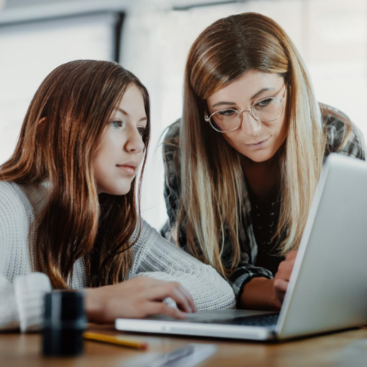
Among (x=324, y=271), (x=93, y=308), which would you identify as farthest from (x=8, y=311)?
(x=324, y=271)

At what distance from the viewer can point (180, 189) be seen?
2027mm

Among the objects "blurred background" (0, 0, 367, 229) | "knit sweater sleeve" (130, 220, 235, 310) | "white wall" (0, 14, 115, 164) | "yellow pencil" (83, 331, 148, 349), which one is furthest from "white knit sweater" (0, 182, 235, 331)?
"white wall" (0, 14, 115, 164)

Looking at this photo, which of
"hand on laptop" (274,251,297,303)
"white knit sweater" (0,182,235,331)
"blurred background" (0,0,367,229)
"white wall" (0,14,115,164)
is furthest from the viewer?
"white wall" (0,14,115,164)

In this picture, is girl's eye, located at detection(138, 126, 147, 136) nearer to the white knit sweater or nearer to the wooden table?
the white knit sweater

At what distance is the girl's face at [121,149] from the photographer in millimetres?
1641

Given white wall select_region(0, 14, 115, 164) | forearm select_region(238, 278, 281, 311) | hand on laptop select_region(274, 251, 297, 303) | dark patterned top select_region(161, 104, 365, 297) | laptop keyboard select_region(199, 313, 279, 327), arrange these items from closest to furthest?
laptop keyboard select_region(199, 313, 279, 327) < hand on laptop select_region(274, 251, 297, 303) < forearm select_region(238, 278, 281, 311) < dark patterned top select_region(161, 104, 365, 297) < white wall select_region(0, 14, 115, 164)

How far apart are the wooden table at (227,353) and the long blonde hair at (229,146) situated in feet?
3.32

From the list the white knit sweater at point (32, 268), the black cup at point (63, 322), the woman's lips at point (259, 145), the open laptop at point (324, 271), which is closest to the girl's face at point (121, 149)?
the white knit sweater at point (32, 268)

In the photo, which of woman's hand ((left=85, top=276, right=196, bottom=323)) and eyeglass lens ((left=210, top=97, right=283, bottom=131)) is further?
eyeglass lens ((left=210, top=97, right=283, bottom=131))

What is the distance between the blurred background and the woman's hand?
3.46ft

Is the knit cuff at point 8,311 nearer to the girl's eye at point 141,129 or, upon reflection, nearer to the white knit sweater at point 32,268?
the white knit sweater at point 32,268

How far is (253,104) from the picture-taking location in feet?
6.13

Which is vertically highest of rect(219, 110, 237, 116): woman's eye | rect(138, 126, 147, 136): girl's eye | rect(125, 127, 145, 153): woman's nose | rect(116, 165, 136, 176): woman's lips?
rect(219, 110, 237, 116): woman's eye

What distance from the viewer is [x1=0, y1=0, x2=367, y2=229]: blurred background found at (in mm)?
2074
